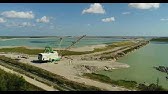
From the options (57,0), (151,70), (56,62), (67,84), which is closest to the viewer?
(57,0)

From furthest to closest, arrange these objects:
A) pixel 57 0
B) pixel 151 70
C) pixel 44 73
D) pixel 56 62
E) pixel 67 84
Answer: pixel 56 62
pixel 151 70
pixel 44 73
pixel 67 84
pixel 57 0

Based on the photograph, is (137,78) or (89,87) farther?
(137,78)

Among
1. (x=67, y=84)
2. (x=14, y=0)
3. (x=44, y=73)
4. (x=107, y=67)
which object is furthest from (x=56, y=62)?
(x=14, y=0)

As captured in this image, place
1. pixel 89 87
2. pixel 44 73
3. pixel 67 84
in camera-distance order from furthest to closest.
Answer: pixel 44 73 < pixel 67 84 < pixel 89 87

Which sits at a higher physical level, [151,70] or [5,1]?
[5,1]

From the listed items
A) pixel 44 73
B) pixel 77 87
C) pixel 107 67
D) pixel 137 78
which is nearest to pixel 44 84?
pixel 77 87

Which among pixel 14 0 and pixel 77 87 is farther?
pixel 77 87

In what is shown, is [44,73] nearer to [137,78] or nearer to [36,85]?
[36,85]

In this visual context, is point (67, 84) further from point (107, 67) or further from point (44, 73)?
point (107, 67)

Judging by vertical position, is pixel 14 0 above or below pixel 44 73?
above
